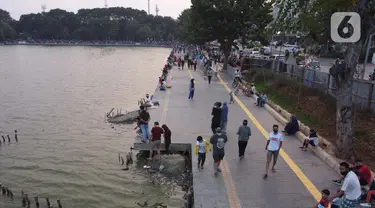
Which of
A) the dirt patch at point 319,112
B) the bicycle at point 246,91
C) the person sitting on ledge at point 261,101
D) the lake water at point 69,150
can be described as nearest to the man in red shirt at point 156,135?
the lake water at point 69,150

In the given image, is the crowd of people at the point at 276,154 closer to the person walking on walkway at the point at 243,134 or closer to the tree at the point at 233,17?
the person walking on walkway at the point at 243,134

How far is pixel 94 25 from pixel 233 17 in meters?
122

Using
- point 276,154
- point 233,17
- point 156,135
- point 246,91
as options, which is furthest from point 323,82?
point 233,17

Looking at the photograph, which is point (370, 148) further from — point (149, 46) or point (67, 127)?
point (149, 46)

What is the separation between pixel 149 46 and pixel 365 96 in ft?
427

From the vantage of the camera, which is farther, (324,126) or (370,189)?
(324,126)

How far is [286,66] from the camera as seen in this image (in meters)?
24.7

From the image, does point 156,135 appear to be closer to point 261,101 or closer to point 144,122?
point 144,122

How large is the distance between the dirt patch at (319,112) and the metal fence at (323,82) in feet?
1.34

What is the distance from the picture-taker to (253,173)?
1026cm

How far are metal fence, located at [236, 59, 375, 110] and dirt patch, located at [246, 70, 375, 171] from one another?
408mm

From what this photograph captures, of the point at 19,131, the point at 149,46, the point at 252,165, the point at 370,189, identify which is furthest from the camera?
the point at 149,46

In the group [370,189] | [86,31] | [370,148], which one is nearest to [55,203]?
[370,189]

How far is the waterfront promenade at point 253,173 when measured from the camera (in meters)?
8.68
